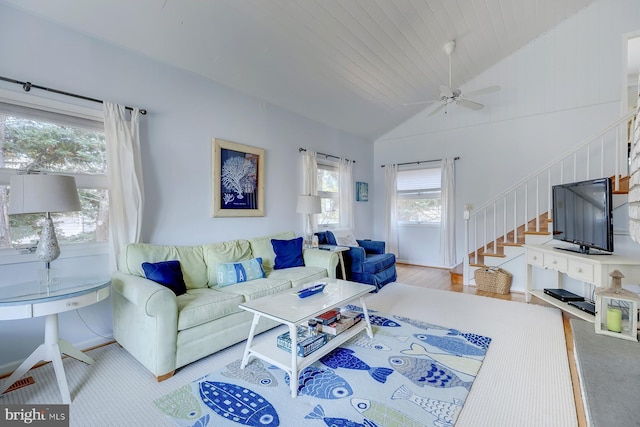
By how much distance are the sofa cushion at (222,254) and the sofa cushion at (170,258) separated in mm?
53

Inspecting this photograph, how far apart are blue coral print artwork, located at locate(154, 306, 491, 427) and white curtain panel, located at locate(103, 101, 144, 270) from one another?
4.86 ft

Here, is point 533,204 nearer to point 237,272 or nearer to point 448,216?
point 448,216

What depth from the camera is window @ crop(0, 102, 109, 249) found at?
2158mm

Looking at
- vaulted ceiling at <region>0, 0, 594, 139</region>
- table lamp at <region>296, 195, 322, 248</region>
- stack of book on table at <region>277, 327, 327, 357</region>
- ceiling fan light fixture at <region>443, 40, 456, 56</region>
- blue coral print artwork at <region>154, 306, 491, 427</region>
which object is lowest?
blue coral print artwork at <region>154, 306, 491, 427</region>

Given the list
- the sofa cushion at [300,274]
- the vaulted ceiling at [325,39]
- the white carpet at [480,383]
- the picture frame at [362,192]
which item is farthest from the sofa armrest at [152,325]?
the picture frame at [362,192]

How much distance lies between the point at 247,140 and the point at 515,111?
4557 mm

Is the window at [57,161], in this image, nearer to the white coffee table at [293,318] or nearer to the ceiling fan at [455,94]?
Result: the white coffee table at [293,318]

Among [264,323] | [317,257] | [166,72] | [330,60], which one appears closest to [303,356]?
[264,323]

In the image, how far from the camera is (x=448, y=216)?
5.46 metres

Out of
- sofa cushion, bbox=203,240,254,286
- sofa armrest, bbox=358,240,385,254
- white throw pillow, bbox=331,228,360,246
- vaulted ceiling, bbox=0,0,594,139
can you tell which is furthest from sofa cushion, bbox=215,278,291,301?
vaulted ceiling, bbox=0,0,594,139

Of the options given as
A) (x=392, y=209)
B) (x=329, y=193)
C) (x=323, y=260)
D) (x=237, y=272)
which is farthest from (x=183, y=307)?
(x=392, y=209)

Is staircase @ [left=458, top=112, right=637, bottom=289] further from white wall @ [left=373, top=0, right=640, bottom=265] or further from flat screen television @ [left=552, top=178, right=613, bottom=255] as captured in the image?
flat screen television @ [left=552, top=178, right=613, bottom=255]

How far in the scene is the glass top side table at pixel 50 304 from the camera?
64.8 inches

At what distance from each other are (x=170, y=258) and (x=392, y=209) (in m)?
4.55
